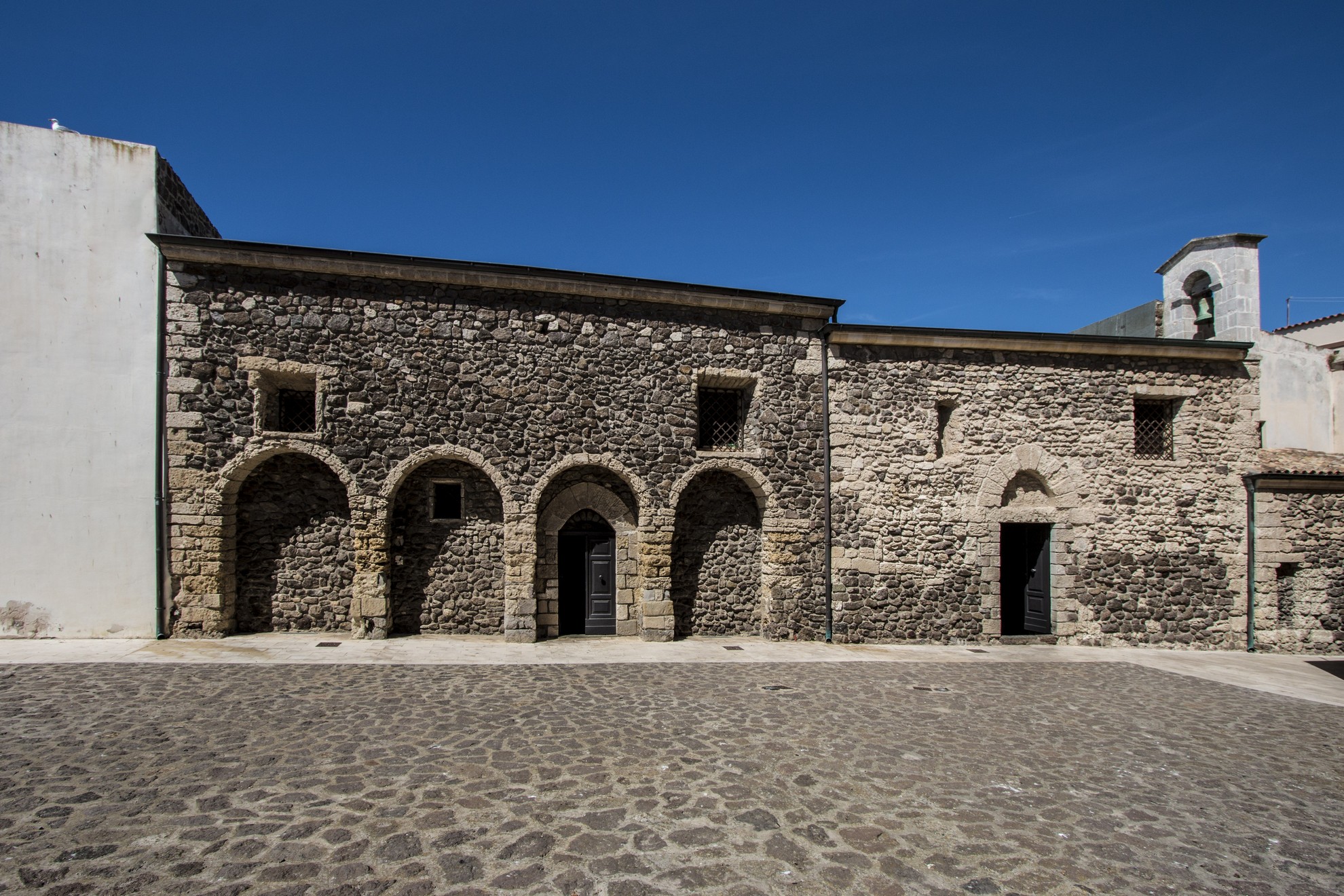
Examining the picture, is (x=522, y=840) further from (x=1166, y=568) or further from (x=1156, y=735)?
(x=1166, y=568)

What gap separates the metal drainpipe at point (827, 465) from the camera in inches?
426

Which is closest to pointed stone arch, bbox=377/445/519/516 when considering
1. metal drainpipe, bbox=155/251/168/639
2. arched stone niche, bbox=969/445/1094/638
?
metal drainpipe, bbox=155/251/168/639

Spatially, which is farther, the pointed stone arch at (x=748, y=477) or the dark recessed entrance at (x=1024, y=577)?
the dark recessed entrance at (x=1024, y=577)

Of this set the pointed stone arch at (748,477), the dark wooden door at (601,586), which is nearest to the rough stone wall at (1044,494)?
the pointed stone arch at (748,477)

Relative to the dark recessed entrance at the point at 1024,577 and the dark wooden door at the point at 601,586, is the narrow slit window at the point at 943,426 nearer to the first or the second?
the dark recessed entrance at the point at 1024,577

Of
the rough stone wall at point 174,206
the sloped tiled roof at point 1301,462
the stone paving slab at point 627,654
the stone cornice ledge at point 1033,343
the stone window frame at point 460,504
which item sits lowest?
the stone paving slab at point 627,654

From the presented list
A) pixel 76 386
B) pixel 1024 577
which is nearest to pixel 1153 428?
pixel 1024 577

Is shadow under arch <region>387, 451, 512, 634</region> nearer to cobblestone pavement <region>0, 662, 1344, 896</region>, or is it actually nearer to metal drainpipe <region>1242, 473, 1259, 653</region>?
cobblestone pavement <region>0, 662, 1344, 896</region>

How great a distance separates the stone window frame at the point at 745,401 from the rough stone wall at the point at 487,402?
54 mm

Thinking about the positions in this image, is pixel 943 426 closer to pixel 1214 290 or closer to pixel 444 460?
pixel 1214 290

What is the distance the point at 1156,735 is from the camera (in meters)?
6.26

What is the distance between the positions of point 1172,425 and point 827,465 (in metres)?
6.48

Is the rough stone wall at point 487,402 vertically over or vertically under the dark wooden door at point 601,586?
over

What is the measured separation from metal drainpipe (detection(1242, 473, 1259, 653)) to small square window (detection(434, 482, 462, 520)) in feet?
44.0
